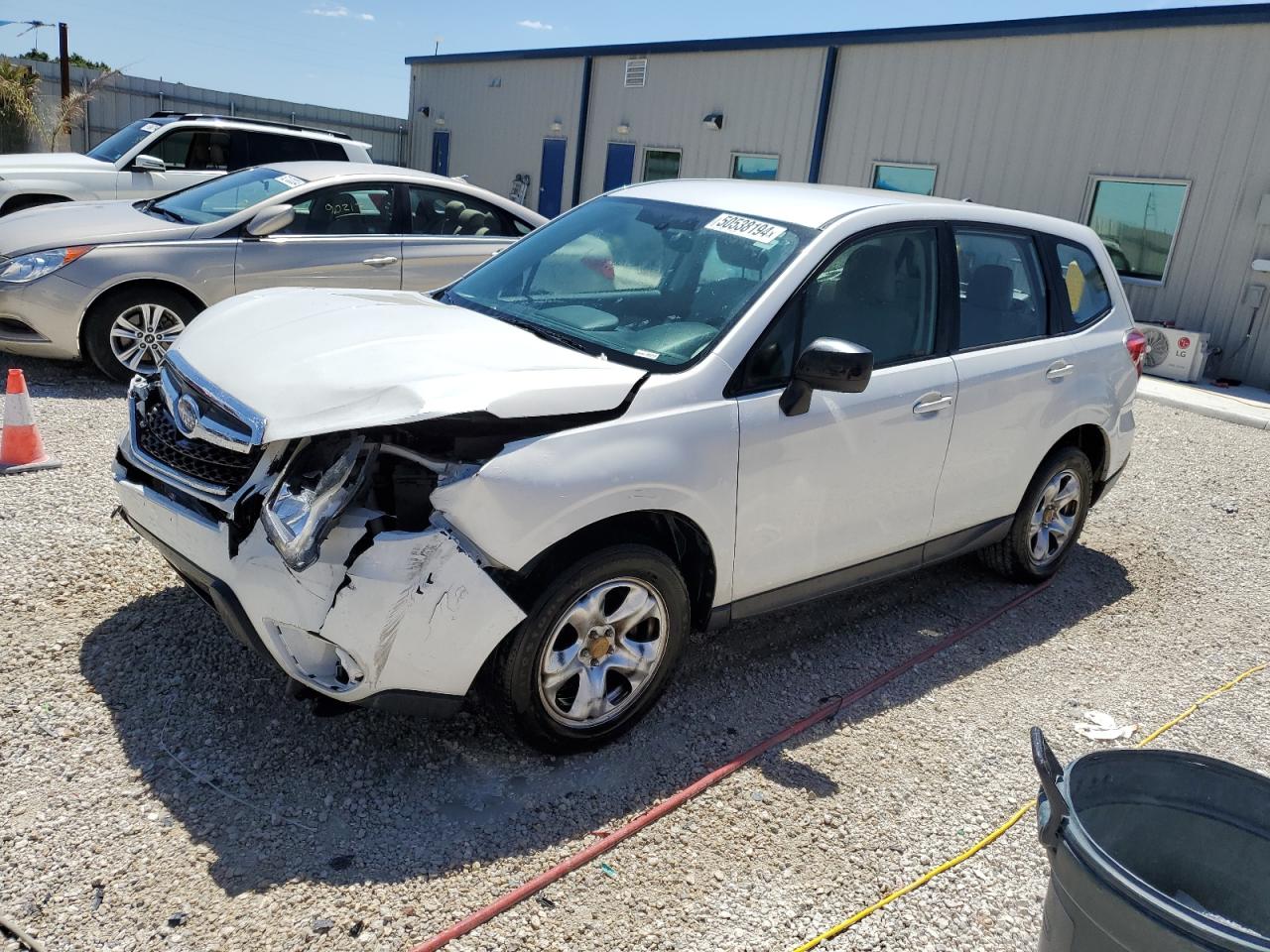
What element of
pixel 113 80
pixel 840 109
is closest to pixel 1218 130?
pixel 840 109

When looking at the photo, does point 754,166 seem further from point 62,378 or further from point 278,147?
point 62,378

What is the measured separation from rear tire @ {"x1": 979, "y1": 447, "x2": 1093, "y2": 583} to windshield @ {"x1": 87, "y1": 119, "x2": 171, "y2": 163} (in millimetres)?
9743

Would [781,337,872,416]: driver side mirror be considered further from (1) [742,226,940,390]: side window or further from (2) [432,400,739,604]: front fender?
(2) [432,400,739,604]: front fender

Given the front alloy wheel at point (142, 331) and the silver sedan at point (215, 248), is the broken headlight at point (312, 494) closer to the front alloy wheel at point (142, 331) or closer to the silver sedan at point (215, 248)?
the silver sedan at point (215, 248)

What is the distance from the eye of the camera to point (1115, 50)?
1262 cm

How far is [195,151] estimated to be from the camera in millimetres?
10578

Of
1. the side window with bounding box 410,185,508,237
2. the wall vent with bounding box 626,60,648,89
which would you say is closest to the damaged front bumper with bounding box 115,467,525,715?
the side window with bounding box 410,185,508,237

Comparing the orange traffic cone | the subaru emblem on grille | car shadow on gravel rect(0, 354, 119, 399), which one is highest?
the subaru emblem on grille

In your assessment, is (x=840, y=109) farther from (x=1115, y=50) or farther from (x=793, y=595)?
(x=793, y=595)

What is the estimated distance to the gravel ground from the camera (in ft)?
8.46

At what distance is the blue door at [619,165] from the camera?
20.2 metres

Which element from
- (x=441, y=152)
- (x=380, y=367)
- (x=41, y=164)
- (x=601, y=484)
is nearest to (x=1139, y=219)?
(x=601, y=484)

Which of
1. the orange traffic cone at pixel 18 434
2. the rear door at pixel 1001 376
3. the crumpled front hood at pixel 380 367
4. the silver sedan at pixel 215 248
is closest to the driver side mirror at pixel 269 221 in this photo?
the silver sedan at pixel 215 248

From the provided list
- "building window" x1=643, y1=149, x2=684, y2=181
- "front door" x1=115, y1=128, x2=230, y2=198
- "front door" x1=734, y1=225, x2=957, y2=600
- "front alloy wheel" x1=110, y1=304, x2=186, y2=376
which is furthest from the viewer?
"building window" x1=643, y1=149, x2=684, y2=181
